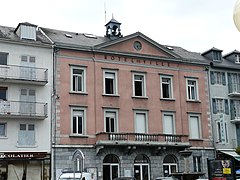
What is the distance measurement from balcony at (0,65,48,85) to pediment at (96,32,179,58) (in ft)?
17.7

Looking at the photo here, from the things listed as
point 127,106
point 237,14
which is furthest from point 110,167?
point 237,14

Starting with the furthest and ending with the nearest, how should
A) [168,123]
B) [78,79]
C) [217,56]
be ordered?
[217,56], [168,123], [78,79]

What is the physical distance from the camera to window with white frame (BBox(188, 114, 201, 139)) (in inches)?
1362

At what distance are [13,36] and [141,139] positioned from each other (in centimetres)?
1253

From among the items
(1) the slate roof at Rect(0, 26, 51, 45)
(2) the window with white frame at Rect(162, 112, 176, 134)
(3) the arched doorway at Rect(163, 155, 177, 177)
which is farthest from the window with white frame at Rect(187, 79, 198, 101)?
(1) the slate roof at Rect(0, 26, 51, 45)

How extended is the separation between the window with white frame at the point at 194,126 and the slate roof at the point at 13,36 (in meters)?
13.9

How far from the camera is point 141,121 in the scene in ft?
107

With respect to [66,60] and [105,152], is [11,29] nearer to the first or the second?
[66,60]

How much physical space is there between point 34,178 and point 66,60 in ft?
29.8

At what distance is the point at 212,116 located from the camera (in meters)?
35.7

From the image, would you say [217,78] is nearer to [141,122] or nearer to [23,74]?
[141,122]

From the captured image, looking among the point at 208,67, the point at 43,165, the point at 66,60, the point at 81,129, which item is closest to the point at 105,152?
the point at 81,129

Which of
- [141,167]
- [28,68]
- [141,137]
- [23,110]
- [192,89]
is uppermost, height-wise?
[28,68]

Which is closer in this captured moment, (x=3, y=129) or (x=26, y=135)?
(x=3, y=129)
